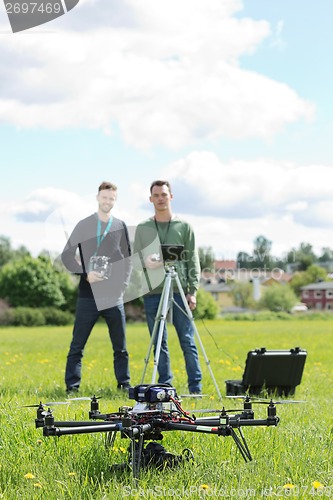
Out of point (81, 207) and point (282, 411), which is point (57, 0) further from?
point (282, 411)

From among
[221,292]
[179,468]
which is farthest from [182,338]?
[221,292]

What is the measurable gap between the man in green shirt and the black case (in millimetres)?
552

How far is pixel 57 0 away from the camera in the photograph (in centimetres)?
839

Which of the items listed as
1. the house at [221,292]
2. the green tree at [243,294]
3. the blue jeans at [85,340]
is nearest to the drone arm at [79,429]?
the blue jeans at [85,340]

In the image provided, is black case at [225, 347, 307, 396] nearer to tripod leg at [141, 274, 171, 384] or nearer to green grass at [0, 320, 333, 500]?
tripod leg at [141, 274, 171, 384]

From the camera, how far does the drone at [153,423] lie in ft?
14.0

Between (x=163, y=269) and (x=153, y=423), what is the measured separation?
456cm

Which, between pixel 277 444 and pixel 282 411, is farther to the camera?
pixel 282 411

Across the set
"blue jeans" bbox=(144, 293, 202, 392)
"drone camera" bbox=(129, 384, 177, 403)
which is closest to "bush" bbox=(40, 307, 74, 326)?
"blue jeans" bbox=(144, 293, 202, 392)

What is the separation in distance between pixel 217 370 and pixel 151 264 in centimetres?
429

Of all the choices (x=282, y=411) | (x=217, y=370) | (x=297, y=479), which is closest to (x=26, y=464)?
(x=297, y=479)

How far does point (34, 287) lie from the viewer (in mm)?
71625

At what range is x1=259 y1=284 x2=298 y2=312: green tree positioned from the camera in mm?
78625

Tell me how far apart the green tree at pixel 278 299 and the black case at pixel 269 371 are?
226 feet
